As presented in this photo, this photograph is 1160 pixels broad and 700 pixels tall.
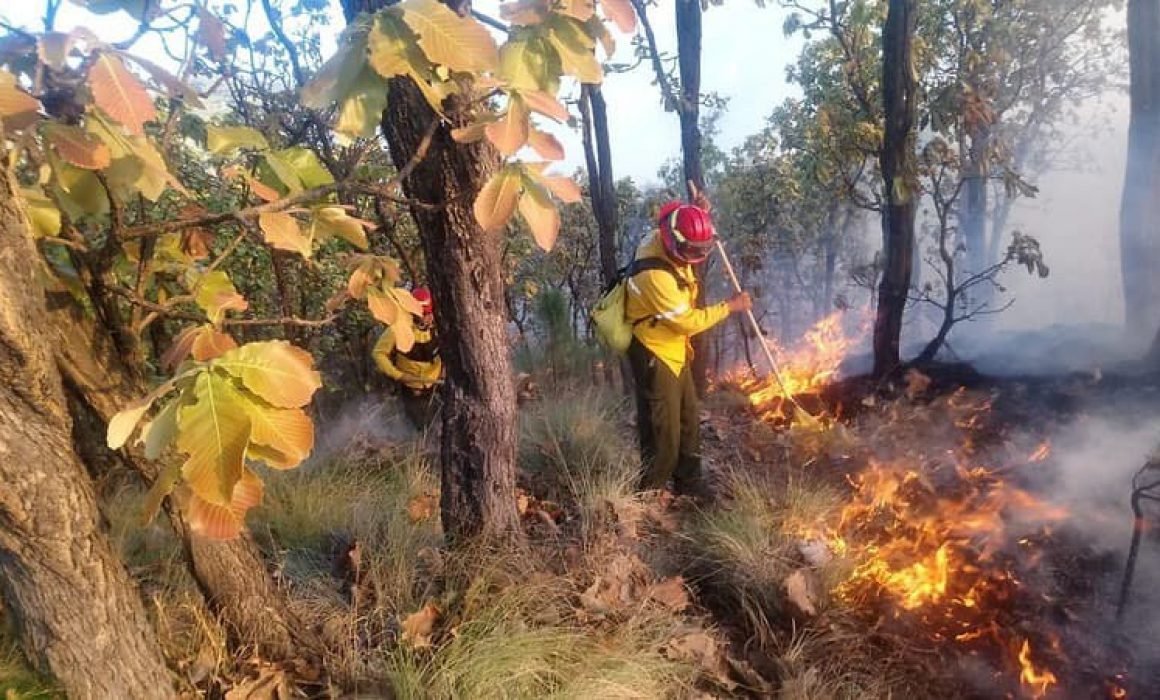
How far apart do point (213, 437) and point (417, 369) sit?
417 centimetres

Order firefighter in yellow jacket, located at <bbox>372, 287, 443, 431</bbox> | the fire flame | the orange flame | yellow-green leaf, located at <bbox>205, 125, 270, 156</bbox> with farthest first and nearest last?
1. firefighter in yellow jacket, located at <bbox>372, 287, 443, 431</bbox>
2. the fire flame
3. the orange flame
4. yellow-green leaf, located at <bbox>205, 125, 270, 156</bbox>

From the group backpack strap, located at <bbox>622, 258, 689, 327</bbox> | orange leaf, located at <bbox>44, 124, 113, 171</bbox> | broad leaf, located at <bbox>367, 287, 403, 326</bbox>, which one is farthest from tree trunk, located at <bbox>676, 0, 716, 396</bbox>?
orange leaf, located at <bbox>44, 124, 113, 171</bbox>

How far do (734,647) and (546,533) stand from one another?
3.60ft

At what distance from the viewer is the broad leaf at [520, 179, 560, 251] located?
1.29m

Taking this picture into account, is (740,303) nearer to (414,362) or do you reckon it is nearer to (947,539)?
(947,539)

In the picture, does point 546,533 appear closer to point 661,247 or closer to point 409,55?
point 661,247

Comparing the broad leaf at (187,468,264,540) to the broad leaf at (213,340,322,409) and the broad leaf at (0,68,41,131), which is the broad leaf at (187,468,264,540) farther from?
the broad leaf at (0,68,41,131)

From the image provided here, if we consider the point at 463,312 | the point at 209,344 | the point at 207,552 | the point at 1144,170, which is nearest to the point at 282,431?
the point at 209,344

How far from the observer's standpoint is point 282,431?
3.56 ft

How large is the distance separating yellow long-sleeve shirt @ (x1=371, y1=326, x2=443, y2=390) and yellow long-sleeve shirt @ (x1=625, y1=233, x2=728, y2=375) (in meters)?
1.67

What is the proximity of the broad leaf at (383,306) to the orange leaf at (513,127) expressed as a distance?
28.8 inches

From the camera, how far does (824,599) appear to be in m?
3.32

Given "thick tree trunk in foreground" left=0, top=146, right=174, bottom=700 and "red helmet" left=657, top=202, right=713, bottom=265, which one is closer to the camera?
"thick tree trunk in foreground" left=0, top=146, right=174, bottom=700

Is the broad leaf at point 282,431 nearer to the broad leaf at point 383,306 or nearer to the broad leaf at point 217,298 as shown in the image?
the broad leaf at point 217,298
